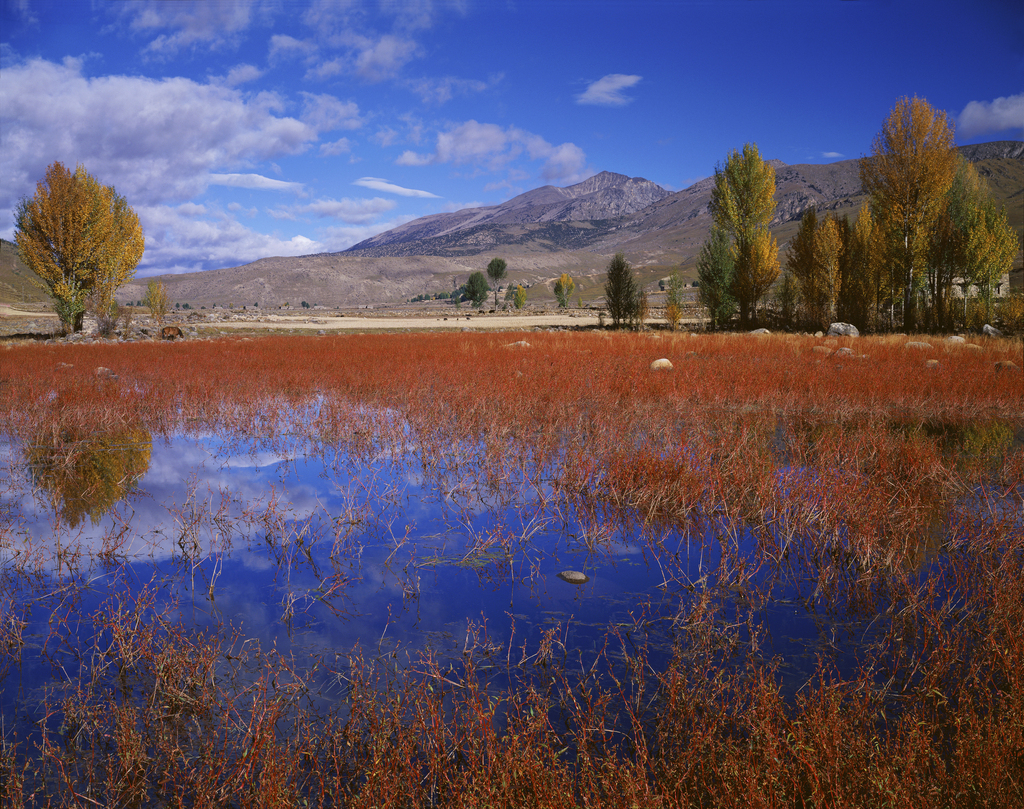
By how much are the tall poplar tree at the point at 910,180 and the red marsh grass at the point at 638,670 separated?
26362 millimetres

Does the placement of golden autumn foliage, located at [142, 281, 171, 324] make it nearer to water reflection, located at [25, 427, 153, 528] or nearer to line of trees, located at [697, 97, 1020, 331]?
water reflection, located at [25, 427, 153, 528]

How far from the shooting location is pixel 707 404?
12547 mm

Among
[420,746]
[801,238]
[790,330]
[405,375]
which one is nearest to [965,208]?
[801,238]

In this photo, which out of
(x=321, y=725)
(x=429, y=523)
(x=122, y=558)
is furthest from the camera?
(x=429, y=523)

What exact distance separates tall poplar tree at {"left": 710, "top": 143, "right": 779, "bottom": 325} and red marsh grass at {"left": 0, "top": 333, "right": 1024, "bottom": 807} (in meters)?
30.2

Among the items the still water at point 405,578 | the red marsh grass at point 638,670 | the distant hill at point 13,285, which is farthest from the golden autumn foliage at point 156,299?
the distant hill at point 13,285

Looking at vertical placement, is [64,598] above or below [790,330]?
below

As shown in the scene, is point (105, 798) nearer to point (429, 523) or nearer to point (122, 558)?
point (122, 558)

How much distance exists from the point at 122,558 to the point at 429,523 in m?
2.92

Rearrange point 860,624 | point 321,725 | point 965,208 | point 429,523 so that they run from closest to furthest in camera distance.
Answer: point 321,725
point 860,624
point 429,523
point 965,208

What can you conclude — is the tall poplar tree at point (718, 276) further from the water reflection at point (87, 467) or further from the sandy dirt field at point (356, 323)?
the water reflection at point (87, 467)

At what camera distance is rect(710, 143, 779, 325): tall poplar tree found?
39.3 m

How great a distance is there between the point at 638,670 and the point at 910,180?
123ft

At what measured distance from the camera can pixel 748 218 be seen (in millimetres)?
40156
